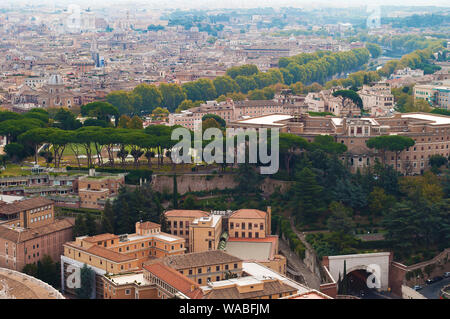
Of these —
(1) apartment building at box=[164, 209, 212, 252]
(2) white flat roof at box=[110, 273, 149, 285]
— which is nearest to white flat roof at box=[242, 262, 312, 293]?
(2) white flat roof at box=[110, 273, 149, 285]

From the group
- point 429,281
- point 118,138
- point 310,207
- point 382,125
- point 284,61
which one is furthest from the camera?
point 284,61

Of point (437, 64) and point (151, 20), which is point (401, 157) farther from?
point (151, 20)

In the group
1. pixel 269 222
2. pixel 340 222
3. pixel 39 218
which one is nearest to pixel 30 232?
pixel 39 218

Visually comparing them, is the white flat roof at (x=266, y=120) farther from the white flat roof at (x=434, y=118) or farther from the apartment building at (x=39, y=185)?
→ the apartment building at (x=39, y=185)

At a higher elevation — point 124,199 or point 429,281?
point 124,199

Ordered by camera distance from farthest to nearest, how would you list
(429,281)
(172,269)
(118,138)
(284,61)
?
(284,61) → (118,138) → (429,281) → (172,269)

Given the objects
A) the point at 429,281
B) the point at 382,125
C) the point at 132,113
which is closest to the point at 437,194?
the point at 429,281
